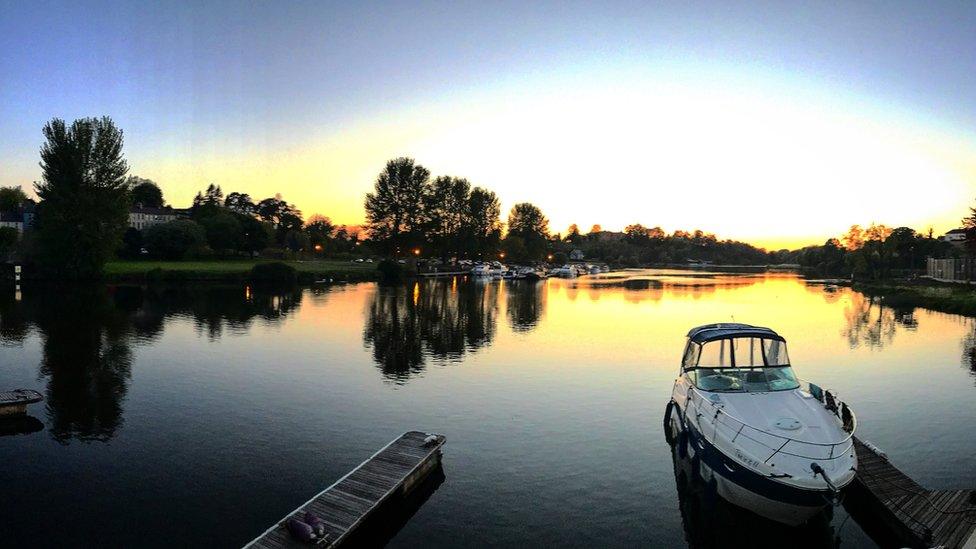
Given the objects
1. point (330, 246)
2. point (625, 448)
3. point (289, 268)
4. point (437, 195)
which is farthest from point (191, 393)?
point (330, 246)

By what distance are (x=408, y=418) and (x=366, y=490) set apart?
8928 millimetres

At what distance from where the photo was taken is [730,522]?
51.1 ft

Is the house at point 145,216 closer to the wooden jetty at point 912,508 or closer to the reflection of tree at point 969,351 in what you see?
the reflection of tree at point 969,351

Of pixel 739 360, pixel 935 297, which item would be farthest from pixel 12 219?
pixel 935 297

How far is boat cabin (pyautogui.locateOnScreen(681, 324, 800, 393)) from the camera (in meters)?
18.8

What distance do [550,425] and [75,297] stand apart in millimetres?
66963

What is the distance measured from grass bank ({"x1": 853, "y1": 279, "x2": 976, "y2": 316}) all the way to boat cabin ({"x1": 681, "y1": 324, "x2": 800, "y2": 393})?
58.6 metres

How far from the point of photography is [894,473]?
16.9m

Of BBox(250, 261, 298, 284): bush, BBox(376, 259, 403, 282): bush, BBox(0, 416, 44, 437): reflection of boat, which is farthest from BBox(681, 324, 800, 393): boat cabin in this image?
BBox(376, 259, 403, 282): bush

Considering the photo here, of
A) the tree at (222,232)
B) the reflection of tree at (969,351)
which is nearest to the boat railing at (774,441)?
the reflection of tree at (969,351)

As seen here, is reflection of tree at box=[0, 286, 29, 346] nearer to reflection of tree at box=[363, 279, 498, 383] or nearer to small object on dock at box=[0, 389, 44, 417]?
small object on dock at box=[0, 389, 44, 417]

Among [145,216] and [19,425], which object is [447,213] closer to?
[145,216]

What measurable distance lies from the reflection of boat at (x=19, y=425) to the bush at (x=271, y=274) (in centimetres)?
7666

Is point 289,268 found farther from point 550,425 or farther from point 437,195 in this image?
point 550,425
